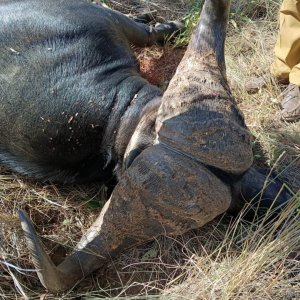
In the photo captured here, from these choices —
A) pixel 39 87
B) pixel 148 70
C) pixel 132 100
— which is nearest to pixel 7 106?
pixel 39 87

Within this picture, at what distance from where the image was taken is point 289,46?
366 centimetres

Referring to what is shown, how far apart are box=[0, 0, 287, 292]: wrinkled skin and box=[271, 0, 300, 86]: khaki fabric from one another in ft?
4.08

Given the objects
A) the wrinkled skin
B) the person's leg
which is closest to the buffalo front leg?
the wrinkled skin

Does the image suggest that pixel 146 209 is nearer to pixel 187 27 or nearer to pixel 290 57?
pixel 290 57

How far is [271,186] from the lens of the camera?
96.7 inches

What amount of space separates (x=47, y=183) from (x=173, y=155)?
3.91 feet

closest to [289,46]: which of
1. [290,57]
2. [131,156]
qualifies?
[290,57]

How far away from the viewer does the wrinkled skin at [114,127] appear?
82.4 inches

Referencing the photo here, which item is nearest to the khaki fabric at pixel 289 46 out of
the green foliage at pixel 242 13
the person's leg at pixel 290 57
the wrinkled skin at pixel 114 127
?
the person's leg at pixel 290 57

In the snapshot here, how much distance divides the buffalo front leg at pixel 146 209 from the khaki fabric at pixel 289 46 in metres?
1.79

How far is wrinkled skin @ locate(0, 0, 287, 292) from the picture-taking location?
2.09 meters

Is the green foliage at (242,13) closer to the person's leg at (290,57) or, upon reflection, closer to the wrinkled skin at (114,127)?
the person's leg at (290,57)

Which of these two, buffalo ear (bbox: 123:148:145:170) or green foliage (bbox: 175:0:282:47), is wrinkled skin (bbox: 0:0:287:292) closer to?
buffalo ear (bbox: 123:148:145:170)

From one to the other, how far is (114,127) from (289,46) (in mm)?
1724
